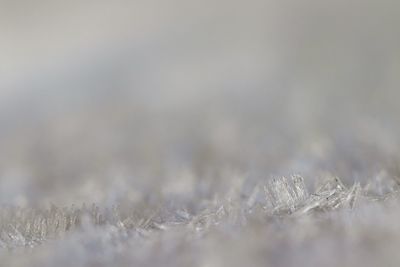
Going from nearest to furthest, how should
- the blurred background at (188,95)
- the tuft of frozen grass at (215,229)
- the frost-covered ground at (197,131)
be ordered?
the tuft of frozen grass at (215,229) < the frost-covered ground at (197,131) < the blurred background at (188,95)

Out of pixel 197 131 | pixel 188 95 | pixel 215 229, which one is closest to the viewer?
pixel 215 229

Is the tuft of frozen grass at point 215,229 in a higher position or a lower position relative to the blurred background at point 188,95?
lower

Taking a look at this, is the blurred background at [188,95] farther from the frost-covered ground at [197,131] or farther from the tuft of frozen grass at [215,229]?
the tuft of frozen grass at [215,229]

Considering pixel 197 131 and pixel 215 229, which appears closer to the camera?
pixel 215 229

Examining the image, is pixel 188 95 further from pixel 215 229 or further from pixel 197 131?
pixel 215 229

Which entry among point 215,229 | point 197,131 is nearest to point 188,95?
point 197,131

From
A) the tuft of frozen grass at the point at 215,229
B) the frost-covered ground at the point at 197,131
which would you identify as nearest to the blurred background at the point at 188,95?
the frost-covered ground at the point at 197,131

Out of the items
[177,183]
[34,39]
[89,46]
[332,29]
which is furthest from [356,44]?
[34,39]

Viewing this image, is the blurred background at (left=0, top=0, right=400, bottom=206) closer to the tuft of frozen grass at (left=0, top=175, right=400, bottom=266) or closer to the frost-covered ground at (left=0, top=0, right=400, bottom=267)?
the frost-covered ground at (left=0, top=0, right=400, bottom=267)
